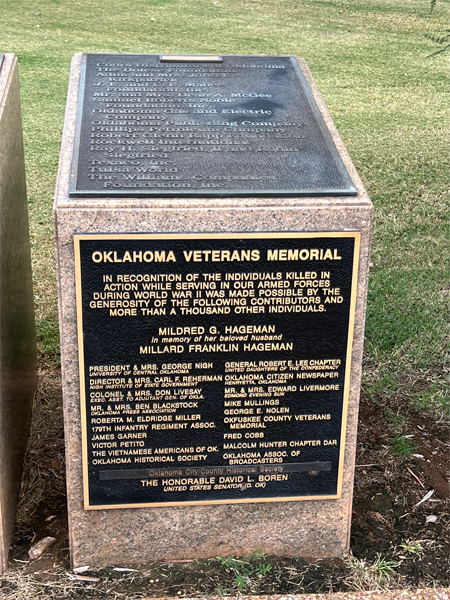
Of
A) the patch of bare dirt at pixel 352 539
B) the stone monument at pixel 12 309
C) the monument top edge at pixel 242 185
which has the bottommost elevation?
the patch of bare dirt at pixel 352 539

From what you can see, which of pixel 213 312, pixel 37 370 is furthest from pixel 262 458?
pixel 37 370

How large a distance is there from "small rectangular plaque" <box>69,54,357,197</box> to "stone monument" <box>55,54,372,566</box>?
10mm

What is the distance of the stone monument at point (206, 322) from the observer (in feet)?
9.47

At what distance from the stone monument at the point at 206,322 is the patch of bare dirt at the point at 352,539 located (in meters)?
0.11

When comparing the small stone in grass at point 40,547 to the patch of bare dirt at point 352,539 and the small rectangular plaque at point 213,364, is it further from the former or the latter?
the small rectangular plaque at point 213,364

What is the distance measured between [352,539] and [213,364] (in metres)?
1.17

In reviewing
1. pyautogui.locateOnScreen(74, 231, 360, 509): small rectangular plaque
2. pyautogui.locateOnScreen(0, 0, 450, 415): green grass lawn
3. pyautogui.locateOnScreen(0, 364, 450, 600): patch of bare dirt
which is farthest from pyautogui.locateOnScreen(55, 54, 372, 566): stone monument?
pyautogui.locateOnScreen(0, 0, 450, 415): green grass lawn

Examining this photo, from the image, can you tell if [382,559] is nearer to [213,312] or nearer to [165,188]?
[213,312]

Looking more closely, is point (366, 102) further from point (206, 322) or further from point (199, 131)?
point (206, 322)

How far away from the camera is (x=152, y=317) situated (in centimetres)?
298

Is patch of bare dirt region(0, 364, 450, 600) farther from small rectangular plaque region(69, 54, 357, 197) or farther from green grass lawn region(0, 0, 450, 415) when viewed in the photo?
small rectangular plaque region(69, 54, 357, 197)

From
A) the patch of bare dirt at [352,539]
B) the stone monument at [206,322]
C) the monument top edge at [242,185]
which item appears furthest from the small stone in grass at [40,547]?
the monument top edge at [242,185]

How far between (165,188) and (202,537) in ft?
5.13

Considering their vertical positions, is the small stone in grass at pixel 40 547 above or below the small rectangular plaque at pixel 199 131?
below
